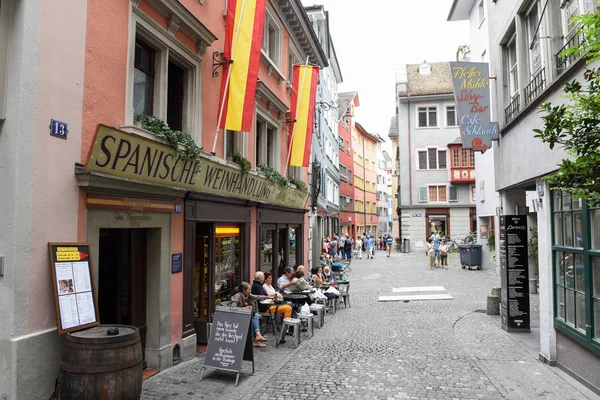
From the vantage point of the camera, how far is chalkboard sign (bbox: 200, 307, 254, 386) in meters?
7.14

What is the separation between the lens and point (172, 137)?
7.66m

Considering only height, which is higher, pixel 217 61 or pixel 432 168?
pixel 432 168

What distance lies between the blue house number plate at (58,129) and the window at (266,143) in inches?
297

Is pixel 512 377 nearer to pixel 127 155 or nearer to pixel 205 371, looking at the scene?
pixel 205 371

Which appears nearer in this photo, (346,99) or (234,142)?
(234,142)

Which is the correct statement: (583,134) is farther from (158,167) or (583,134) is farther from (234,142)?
(234,142)

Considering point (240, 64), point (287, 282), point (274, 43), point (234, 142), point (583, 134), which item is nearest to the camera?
point (583, 134)

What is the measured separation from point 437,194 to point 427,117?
22.4 feet

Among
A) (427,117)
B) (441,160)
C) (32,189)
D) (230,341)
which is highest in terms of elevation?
(427,117)

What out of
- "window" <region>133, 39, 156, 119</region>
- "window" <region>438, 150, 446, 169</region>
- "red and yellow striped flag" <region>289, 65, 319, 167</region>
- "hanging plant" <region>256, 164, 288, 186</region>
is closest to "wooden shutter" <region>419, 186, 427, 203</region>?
"window" <region>438, 150, 446, 169</region>

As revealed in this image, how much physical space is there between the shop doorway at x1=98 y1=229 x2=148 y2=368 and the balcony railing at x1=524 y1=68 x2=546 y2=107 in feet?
25.3

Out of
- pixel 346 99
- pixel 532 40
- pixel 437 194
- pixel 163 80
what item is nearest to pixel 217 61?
pixel 163 80

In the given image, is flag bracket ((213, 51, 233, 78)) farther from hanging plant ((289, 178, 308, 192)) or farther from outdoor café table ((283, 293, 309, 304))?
hanging plant ((289, 178, 308, 192))

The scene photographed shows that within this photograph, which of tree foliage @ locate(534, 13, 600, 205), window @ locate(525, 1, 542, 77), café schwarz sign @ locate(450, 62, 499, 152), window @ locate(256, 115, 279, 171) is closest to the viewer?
tree foliage @ locate(534, 13, 600, 205)
